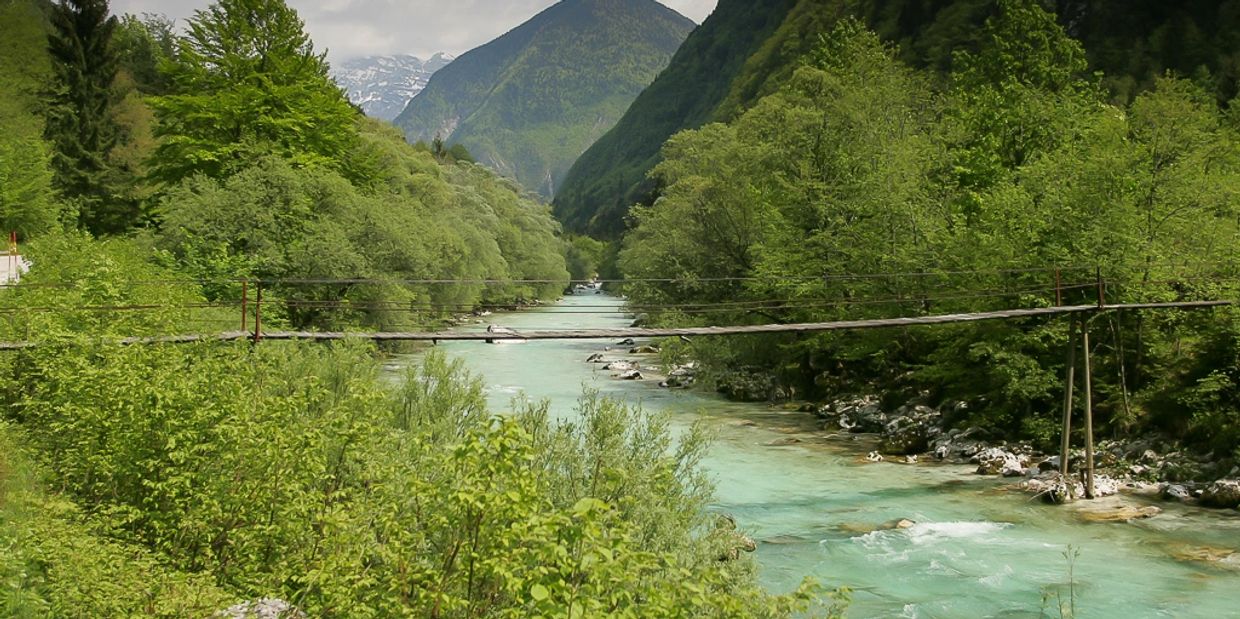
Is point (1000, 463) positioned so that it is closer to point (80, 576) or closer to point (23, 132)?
point (80, 576)

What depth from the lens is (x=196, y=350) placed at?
320 inches

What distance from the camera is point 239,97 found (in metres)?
24.6

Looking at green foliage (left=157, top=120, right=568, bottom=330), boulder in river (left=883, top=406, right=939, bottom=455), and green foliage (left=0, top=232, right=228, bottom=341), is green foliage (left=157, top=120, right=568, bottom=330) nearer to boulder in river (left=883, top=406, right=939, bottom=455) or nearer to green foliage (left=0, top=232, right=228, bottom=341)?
green foliage (left=0, top=232, right=228, bottom=341)

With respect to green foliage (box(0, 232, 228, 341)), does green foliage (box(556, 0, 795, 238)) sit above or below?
above

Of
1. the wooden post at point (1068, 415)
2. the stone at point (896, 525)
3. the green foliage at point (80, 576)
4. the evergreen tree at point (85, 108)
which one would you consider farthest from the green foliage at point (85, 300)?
the evergreen tree at point (85, 108)

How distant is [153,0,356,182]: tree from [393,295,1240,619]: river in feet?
53.8

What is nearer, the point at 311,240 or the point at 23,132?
the point at 311,240

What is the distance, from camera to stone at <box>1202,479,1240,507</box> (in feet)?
42.4

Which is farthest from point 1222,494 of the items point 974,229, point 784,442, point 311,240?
point 311,240

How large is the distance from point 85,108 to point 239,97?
1416cm

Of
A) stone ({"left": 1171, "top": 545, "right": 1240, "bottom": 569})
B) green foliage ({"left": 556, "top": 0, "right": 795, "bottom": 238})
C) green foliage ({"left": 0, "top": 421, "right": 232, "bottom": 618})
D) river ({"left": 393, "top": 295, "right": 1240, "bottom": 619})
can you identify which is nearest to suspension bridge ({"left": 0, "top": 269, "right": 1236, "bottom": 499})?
river ({"left": 393, "top": 295, "right": 1240, "bottom": 619})

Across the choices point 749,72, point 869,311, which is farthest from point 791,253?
point 749,72

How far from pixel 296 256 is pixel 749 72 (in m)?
67.1

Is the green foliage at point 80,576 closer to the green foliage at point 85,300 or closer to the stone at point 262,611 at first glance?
the stone at point 262,611
